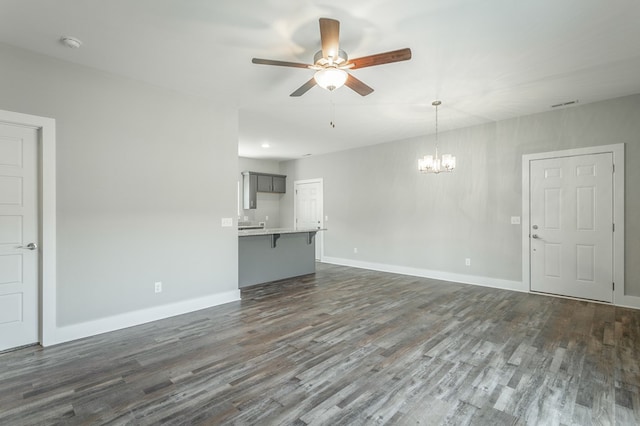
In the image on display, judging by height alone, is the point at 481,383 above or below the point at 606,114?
below

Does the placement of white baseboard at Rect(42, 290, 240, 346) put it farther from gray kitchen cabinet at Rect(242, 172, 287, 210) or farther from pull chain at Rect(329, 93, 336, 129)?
gray kitchen cabinet at Rect(242, 172, 287, 210)

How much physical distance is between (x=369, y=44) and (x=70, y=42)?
2660mm

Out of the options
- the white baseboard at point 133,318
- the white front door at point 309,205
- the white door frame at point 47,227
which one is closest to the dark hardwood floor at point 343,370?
the white baseboard at point 133,318

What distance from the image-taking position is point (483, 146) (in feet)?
17.2

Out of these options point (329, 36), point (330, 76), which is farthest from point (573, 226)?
point (329, 36)

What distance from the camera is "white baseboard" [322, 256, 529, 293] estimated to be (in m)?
4.98

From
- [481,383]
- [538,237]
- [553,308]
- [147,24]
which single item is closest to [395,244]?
[538,237]

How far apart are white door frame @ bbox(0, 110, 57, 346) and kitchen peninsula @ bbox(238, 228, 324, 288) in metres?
2.33

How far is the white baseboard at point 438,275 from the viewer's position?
4.98 m

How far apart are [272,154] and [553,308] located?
6.41m

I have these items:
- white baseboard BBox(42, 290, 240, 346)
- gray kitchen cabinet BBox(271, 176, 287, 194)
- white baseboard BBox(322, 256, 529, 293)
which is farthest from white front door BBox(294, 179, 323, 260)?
white baseboard BBox(42, 290, 240, 346)

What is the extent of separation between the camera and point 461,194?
18.1ft

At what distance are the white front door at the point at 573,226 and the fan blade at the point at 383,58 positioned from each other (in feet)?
12.0

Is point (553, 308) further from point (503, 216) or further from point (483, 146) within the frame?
point (483, 146)
